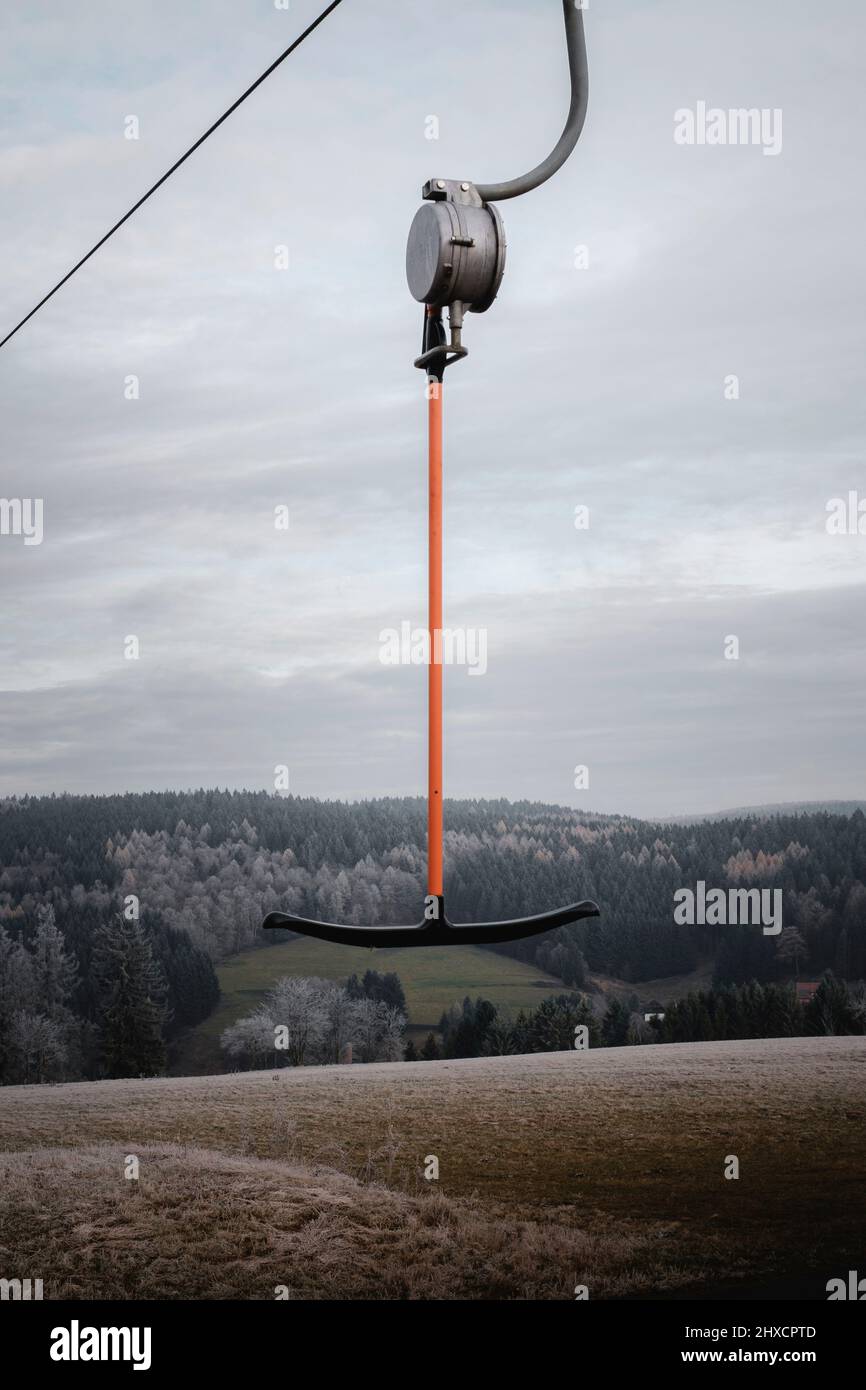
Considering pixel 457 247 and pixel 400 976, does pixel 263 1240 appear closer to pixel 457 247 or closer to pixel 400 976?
pixel 457 247

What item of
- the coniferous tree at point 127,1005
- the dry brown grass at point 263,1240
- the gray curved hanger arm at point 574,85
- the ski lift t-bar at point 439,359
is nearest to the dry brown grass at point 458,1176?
the dry brown grass at point 263,1240

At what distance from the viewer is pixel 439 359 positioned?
15.0 feet

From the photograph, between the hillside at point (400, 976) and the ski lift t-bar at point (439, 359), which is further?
the hillside at point (400, 976)

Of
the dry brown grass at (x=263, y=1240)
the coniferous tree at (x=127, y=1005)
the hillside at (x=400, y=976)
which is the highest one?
the dry brown grass at (x=263, y=1240)

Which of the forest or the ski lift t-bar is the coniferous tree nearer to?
the forest

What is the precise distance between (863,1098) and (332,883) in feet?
82.1

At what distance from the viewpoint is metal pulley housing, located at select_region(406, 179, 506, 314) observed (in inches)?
174

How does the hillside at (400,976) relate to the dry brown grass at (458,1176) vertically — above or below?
below

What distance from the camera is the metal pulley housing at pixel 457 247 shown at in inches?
174

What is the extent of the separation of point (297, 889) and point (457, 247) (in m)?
42.6

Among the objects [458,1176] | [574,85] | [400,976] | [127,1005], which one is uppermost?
[574,85]

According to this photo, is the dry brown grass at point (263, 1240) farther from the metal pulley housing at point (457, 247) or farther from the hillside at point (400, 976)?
the hillside at point (400, 976)

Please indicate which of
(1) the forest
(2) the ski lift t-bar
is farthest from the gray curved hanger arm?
(1) the forest

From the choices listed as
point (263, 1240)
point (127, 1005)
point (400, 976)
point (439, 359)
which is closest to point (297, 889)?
point (127, 1005)
